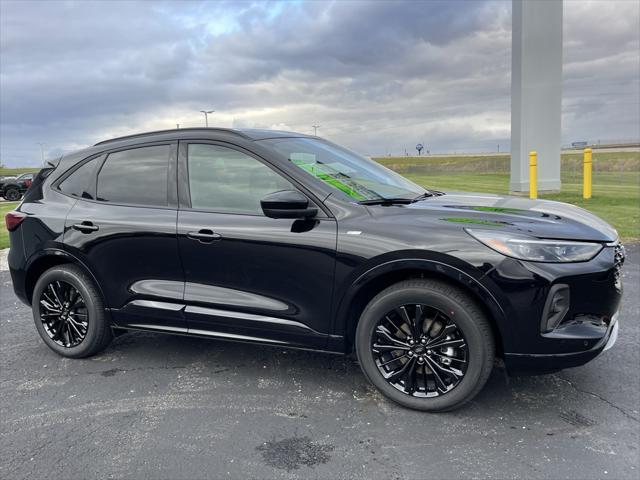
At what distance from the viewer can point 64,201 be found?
4238 millimetres

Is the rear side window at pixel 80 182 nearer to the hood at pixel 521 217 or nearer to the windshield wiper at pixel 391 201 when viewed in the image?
the windshield wiper at pixel 391 201

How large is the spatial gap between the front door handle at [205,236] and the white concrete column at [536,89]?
13.5 m

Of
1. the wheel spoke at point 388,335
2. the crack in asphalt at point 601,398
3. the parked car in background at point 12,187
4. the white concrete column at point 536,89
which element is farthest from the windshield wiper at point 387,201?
the parked car in background at point 12,187

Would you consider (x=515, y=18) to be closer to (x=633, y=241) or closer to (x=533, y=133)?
(x=533, y=133)

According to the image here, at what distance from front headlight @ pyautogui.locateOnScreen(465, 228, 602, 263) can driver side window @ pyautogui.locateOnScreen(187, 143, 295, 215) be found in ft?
4.33

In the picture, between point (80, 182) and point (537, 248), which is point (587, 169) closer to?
point (537, 248)

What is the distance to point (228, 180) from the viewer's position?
3.67 m

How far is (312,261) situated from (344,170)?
84 centimetres

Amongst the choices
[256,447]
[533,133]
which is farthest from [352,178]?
[533,133]

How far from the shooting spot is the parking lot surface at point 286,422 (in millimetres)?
2756

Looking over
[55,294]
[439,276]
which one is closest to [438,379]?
[439,276]

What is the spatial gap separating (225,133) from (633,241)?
7.61 meters

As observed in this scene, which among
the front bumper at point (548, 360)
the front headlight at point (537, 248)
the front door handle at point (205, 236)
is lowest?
the front bumper at point (548, 360)

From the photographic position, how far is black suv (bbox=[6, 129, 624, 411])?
2955 mm
